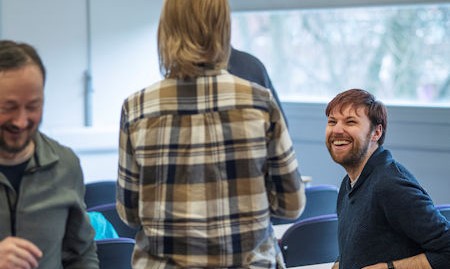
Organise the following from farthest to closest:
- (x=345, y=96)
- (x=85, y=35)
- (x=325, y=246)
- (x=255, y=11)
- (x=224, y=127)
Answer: (x=255, y=11) → (x=85, y=35) → (x=325, y=246) → (x=345, y=96) → (x=224, y=127)

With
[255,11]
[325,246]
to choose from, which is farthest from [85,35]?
[325,246]

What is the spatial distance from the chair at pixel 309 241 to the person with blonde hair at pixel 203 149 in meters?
1.26

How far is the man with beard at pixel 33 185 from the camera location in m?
1.28

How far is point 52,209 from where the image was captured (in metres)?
1.39

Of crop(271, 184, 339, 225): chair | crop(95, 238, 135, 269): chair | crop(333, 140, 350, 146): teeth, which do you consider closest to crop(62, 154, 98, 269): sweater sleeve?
crop(333, 140, 350, 146): teeth

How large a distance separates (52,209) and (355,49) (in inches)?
179

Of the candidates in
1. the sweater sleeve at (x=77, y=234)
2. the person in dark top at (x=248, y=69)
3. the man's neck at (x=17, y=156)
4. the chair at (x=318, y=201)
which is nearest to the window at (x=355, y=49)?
the chair at (x=318, y=201)

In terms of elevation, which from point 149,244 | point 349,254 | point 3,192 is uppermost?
point 3,192

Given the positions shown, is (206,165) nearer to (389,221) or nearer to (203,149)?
(203,149)

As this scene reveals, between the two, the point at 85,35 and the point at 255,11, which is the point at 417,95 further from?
the point at 85,35

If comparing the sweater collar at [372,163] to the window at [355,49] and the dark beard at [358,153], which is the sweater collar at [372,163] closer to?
the dark beard at [358,153]

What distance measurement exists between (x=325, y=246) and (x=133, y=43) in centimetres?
331

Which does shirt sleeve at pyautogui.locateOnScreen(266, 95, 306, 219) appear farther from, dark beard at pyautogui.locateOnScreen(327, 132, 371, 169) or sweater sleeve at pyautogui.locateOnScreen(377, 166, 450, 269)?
dark beard at pyautogui.locateOnScreen(327, 132, 371, 169)

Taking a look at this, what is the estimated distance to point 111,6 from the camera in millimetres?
5848
